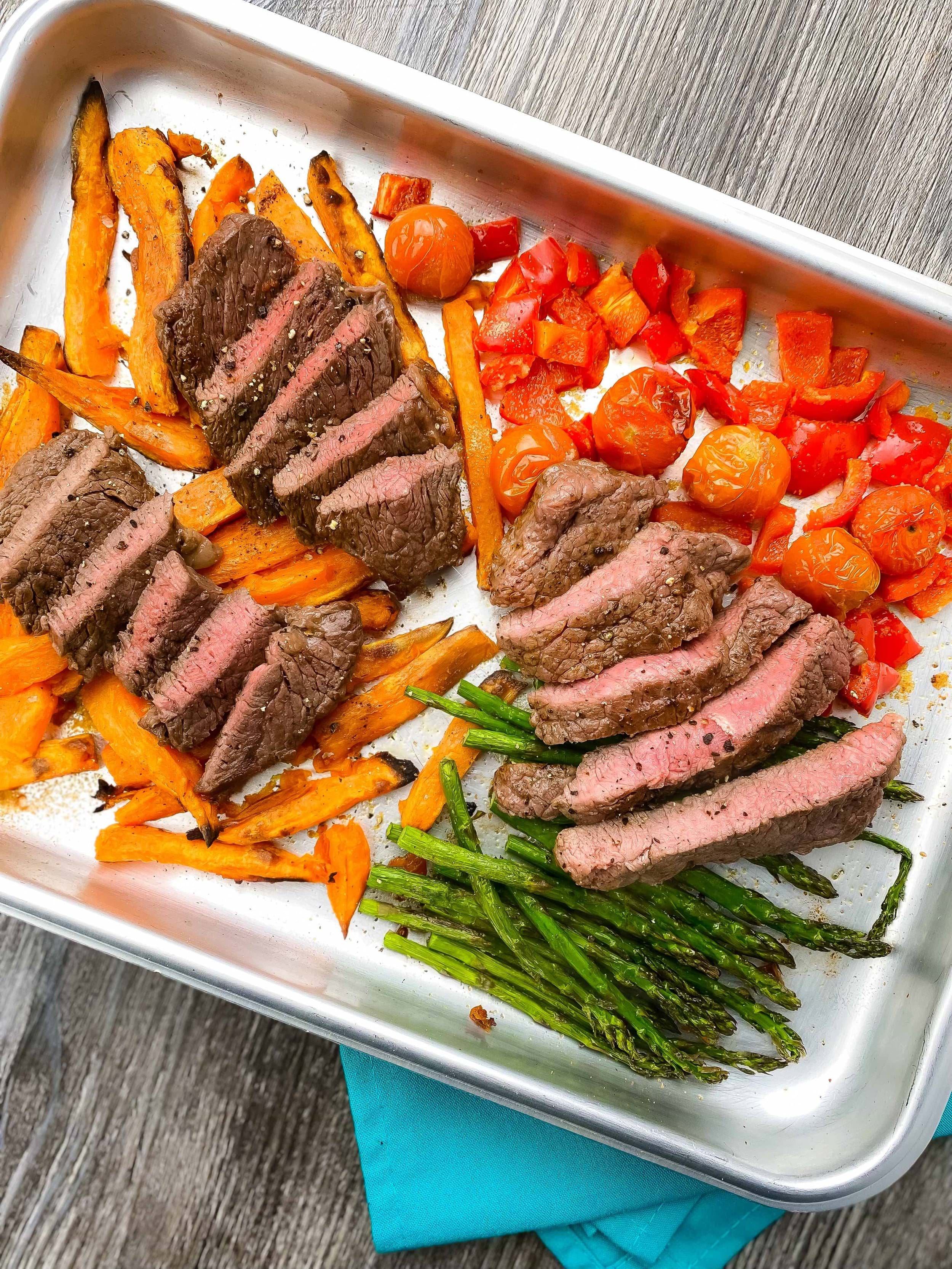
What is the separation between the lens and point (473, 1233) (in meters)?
3.04

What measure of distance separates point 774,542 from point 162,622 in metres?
2.23

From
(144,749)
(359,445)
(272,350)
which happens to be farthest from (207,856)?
(272,350)

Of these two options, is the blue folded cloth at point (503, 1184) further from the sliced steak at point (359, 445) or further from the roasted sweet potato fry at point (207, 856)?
the sliced steak at point (359, 445)

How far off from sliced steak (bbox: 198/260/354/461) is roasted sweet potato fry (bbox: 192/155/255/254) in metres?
0.50

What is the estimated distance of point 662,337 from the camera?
10.00 ft

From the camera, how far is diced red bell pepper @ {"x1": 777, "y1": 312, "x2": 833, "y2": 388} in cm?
295

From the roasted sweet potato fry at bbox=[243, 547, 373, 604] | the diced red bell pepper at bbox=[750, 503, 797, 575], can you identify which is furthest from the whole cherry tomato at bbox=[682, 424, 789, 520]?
the roasted sweet potato fry at bbox=[243, 547, 373, 604]

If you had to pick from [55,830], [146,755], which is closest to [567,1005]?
[146,755]

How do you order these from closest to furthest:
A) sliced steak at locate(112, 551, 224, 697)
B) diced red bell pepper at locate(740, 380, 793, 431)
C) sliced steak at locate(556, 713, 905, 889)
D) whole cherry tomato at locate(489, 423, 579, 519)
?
sliced steak at locate(556, 713, 905, 889), sliced steak at locate(112, 551, 224, 697), whole cherry tomato at locate(489, 423, 579, 519), diced red bell pepper at locate(740, 380, 793, 431)

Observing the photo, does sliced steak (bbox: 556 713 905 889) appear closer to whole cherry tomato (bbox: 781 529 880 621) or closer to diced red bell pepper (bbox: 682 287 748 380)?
whole cherry tomato (bbox: 781 529 880 621)

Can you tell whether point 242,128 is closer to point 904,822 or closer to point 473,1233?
point 904,822

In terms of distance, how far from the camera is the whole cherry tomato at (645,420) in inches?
114

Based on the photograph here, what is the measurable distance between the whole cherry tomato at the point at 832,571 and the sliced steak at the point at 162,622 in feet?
6.83

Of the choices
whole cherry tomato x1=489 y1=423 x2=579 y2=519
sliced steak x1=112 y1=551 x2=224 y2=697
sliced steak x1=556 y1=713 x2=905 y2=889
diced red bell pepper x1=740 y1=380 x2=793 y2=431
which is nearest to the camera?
sliced steak x1=556 y1=713 x2=905 y2=889
